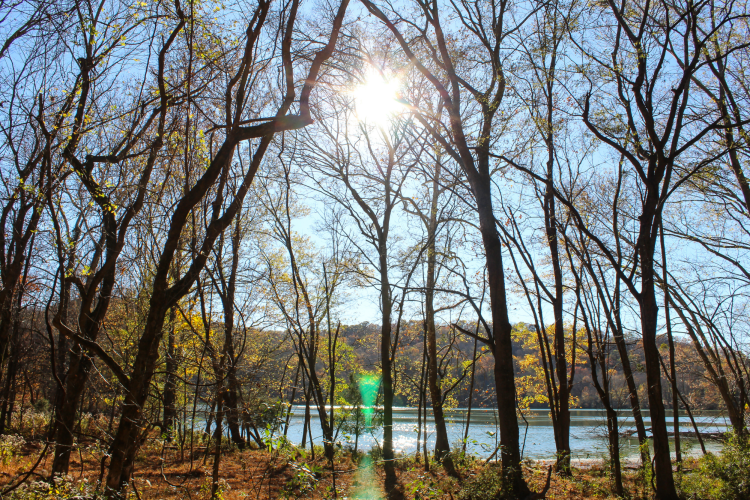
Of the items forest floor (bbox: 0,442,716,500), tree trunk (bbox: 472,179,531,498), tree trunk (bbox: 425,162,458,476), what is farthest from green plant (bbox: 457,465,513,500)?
tree trunk (bbox: 425,162,458,476)

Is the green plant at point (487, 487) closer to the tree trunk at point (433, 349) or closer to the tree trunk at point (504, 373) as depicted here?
the tree trunk at point (504, 373)

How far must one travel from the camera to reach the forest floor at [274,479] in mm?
5180

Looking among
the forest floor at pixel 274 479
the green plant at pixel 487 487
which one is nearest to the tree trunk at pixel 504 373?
the green plant at pixel 487 487

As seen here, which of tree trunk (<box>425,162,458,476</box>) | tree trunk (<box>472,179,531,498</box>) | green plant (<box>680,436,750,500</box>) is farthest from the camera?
tree trunk (<box>425,162,458,476</box>)

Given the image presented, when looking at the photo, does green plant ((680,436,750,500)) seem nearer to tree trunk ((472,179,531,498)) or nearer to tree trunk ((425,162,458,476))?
tree trunk ((472,179,531,498))

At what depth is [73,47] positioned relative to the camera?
519 cm

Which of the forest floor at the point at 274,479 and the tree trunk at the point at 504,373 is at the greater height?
the tree trunk at the point at 504,373

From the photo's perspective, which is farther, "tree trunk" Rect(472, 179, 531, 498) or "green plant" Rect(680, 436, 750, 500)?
"green plant" Rect(680, 436, 750, 500)

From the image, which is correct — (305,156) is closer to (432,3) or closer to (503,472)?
(432,3)

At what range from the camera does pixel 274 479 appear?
9133mm

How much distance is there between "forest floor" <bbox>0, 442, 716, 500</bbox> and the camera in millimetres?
5180

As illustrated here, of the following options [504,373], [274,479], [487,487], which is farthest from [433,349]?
[504,373]

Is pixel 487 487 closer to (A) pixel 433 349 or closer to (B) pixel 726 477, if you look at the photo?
(B) pixel 726 477

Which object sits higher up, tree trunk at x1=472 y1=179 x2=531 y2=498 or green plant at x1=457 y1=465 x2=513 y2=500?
tree trunk at x1=472 y1=179 x2=531 y2=498
